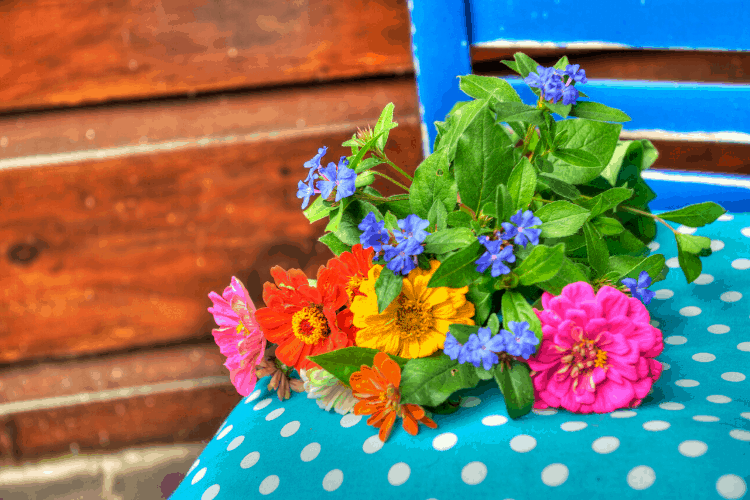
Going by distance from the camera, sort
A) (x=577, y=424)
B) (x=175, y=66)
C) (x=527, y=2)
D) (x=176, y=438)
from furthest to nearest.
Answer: (x=176, y=438), (x=175, y=66), (x=527, y=2), (x=577, y=424)

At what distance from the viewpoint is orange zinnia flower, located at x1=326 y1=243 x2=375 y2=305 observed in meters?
0.42

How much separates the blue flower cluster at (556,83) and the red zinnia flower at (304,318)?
218mm

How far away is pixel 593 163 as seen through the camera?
39 centimetres

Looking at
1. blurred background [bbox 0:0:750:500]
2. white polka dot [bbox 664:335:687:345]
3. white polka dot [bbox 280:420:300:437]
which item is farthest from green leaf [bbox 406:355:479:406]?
blurred background [bbox 0:0:750:500]

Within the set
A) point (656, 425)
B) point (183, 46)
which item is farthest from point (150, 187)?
point (656, 425)

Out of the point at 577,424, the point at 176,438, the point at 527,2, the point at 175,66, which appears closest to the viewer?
the point at 577,424

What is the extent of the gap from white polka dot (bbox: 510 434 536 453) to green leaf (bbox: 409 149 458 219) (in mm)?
175

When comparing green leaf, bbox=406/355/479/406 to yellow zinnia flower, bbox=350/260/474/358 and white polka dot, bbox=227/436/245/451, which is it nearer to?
yellow zinnia flower, bbox=350/260/474/358

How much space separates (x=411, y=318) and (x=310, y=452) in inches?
5.0

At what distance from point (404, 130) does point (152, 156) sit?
456 mm

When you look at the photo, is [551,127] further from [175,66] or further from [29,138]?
[29,138]

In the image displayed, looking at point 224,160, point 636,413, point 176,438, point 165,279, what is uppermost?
point 224,160

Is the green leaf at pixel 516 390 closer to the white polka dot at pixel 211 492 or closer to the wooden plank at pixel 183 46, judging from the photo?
the white polka dot at pixel 211 492

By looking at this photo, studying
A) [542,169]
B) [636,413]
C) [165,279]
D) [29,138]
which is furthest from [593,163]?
[29,138]
